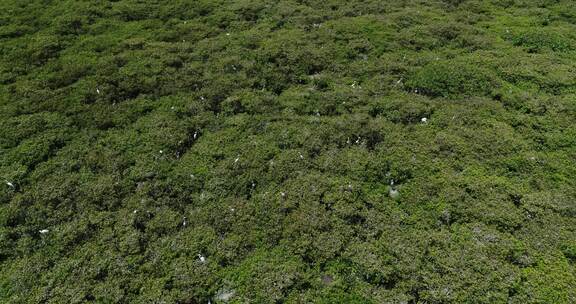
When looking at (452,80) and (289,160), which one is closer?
(289,160)

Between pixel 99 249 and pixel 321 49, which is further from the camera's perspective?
pixel 321 49

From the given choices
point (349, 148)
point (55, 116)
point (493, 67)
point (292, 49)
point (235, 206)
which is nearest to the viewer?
point (235, 206)

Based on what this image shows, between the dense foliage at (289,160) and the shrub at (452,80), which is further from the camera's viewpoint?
the shrub at (452,80)

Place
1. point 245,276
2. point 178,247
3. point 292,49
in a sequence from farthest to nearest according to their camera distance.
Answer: point 292,49
point 178,247
point 245,276

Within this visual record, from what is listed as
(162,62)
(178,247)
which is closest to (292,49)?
(162,62)

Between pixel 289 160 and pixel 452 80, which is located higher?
pixel 452 80

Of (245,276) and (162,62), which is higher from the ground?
(162,62)

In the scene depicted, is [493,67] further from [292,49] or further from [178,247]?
[178,247]

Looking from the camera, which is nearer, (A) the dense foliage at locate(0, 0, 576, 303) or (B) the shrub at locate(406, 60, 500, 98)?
(A) the dense foliage at locate(0, 0, 576, 303)
